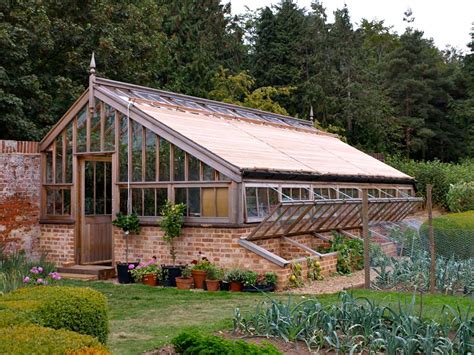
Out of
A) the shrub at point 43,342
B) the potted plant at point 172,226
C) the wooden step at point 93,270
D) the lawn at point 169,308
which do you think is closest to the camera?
the shrub at point 43,342

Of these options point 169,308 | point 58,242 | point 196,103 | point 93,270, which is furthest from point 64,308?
point 196,103

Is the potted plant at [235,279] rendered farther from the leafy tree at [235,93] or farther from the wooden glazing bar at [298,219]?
the leafy tree at [235,93]

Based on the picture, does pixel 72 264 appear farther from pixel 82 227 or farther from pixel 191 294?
pixel 191 294

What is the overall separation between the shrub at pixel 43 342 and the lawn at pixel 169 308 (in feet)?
7.26

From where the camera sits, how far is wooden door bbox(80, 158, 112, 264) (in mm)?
14789

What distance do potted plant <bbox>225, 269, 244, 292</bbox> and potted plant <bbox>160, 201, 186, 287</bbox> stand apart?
1.33 m

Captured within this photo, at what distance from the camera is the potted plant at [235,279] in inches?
462

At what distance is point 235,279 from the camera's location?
11.8 m

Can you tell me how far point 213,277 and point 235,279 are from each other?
0.58m

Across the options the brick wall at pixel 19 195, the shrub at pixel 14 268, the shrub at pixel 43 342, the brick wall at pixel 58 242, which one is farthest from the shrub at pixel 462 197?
the shrub at pixel 43 342

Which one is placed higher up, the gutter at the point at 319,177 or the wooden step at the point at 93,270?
the gutter at the point at 319,177

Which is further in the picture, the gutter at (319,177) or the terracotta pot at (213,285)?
the gutter at (319,177)

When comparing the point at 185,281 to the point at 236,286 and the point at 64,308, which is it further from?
the point at 64,308

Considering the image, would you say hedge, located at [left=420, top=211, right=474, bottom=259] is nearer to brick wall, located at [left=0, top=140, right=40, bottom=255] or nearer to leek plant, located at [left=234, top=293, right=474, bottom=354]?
leek plant, located at [left=234, top=293, right=474, bottom=354]
